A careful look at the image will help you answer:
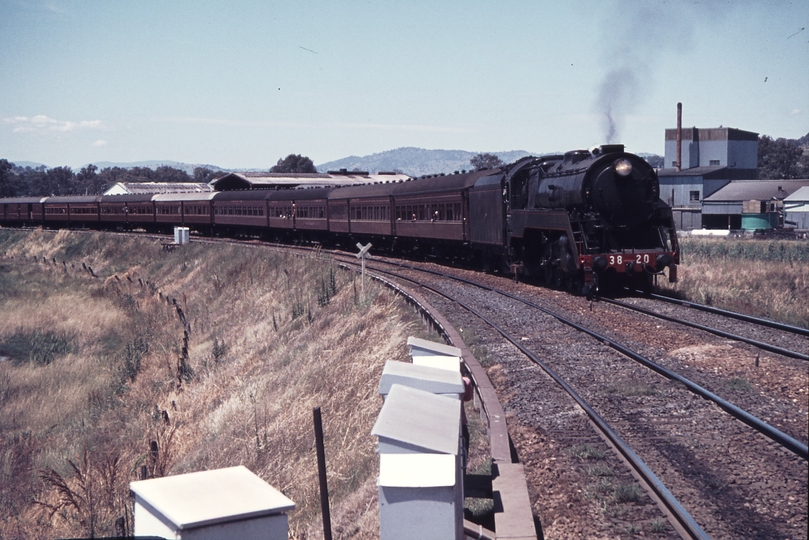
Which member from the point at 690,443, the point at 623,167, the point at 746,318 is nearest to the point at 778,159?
the point at 623,167

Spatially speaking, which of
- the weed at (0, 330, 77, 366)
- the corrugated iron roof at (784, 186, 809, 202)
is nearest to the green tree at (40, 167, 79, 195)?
the corrugated iron roof at (784, 186, 809, 202)

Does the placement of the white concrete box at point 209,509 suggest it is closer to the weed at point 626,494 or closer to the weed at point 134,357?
the weed at point 626,494

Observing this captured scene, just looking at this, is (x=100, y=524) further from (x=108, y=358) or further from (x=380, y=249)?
(x=380, y=249)

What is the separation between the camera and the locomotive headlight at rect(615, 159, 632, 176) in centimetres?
1747

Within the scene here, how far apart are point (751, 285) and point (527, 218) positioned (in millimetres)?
5684

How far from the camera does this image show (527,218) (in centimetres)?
1989

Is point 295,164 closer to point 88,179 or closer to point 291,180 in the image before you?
point 88,179

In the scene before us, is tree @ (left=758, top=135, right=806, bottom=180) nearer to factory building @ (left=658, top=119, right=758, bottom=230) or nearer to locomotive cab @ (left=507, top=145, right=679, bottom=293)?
factory building @ (left=658, top=119, right=758, bottom=230)

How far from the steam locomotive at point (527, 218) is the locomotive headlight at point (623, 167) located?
2cm

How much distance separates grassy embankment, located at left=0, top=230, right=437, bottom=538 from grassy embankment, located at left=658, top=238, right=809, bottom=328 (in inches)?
261

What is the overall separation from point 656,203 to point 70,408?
47.4 feet

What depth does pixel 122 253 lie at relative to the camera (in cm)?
4759

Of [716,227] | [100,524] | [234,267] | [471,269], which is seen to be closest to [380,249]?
[234,267]

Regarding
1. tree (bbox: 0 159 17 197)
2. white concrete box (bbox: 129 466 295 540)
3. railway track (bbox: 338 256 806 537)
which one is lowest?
railway track (bbox: 338 256 806 537)
